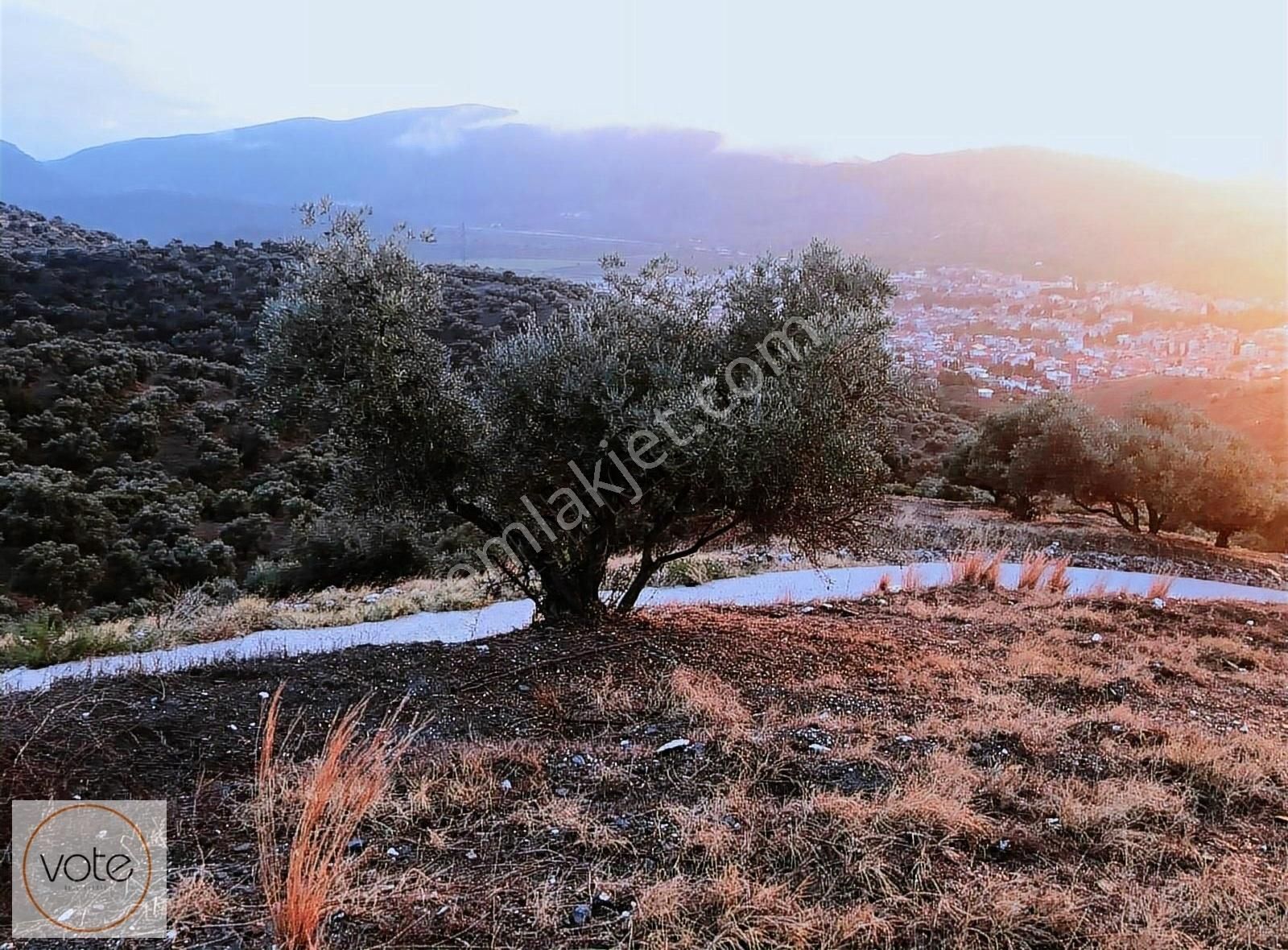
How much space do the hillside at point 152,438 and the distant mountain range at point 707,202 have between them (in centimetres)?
930

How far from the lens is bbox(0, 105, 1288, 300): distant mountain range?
146ft

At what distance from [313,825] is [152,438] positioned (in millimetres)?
21569

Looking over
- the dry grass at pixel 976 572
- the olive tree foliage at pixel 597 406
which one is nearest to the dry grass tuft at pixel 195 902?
the olive tree foliage at pixel 597 406

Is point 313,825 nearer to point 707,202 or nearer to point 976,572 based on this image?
point 976,572

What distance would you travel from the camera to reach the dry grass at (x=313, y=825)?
291cm

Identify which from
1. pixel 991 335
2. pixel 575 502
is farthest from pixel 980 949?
pixel 991 335

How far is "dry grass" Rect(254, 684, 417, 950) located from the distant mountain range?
31.0 metres

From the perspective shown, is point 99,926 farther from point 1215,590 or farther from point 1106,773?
point 1215,590

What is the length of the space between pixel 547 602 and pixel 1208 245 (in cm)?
5676

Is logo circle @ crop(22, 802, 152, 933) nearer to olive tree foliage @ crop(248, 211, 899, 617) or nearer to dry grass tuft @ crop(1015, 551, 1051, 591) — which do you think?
olive tree foliage @ crop(248, 211, 899, 617)

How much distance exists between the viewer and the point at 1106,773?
16.0ft

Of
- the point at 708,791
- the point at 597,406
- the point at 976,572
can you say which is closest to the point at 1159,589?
the point at 976,572

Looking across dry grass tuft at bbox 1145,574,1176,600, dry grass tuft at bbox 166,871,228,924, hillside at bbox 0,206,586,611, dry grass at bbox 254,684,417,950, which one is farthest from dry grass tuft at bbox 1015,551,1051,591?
dry grass tuft at bbox 166,871,228,924

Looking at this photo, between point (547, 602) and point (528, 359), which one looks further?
point (547, 602)
